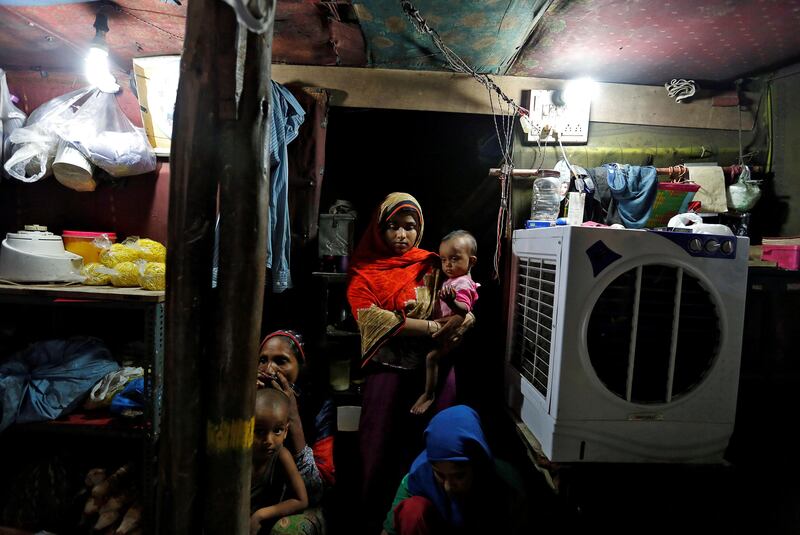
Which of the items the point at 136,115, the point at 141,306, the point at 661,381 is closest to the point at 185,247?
the point at 141,306

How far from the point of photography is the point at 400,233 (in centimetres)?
257

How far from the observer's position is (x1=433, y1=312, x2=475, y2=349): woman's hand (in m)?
2.36

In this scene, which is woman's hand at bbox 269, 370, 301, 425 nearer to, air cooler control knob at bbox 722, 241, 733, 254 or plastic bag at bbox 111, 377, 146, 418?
plastic bag at bbox 111, 377, 146, 418

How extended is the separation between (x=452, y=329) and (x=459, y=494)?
91cm

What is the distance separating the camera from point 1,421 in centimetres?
205

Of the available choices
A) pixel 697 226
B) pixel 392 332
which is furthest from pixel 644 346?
pixel 392 332

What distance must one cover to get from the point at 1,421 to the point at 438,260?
2745 mm

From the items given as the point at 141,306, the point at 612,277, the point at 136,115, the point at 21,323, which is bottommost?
the point at 21,323

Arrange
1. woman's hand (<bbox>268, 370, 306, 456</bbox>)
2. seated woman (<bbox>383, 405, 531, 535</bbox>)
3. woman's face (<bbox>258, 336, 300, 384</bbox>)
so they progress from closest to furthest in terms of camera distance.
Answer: seated woman (<bbox>383, 405, 531, 535</bbox>) → woman's hand (<bbox>268, 370, 306, 456</bbox>) → woman's face (<bbox>258, 336, 300, 384</bbox>)

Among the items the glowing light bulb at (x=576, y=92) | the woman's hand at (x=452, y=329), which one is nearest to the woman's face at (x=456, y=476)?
the woman's hand at (x=452, y=329)

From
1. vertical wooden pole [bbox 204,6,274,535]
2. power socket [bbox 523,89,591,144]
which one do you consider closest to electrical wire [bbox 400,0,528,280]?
power socket [bbox 523,89,591,144]

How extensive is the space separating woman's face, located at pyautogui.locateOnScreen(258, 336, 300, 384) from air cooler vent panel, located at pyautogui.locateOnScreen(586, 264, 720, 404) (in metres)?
1.84

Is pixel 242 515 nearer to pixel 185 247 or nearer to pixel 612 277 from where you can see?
pixel 185 247

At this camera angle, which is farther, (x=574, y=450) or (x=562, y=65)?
(x=562, y=65)
